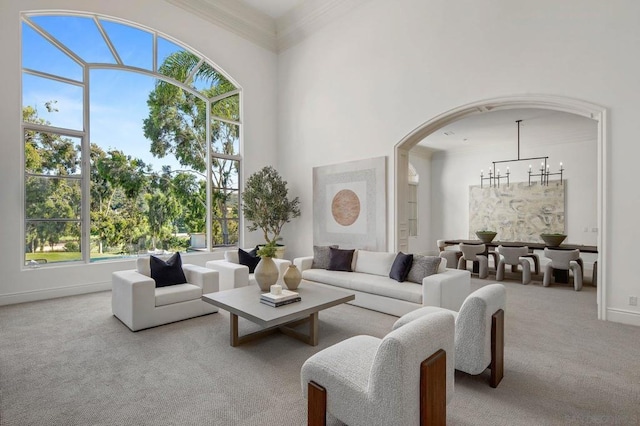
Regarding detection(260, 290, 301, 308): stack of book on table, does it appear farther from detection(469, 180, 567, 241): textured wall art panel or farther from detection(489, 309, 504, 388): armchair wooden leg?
detection(469, 180, 567, 241): textured wall art panel

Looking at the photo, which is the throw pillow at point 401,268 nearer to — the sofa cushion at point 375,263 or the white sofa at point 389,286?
the white sofa at point 389,286

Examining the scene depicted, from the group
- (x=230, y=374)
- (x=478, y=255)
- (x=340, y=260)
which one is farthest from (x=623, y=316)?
(x=230, y=374)

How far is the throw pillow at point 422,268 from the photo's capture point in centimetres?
420

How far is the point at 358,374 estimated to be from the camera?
179cm

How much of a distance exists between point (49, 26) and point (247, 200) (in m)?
4.26

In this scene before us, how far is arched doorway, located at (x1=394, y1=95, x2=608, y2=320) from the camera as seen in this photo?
392 centimetres

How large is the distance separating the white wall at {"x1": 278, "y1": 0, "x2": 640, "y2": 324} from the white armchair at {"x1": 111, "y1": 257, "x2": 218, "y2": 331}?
3.40m

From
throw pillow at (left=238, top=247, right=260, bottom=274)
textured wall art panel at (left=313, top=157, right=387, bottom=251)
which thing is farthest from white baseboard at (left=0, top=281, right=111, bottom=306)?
textured wall art panel at (left=313, top=157, right=387, bottom=251)

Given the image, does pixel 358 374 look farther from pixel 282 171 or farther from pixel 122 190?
pixel 282 171

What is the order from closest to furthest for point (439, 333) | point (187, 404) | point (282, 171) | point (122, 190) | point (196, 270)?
point (439, 333), point (187, 404), point (196, 270), point (122, 190), point (282, 171)

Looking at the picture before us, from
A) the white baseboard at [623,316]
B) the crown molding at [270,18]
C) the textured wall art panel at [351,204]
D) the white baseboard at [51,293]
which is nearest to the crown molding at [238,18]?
the crown molding at [270,18]

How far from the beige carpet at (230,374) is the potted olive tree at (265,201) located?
3.20m

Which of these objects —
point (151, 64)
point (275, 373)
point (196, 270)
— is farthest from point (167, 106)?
point (275, 373)

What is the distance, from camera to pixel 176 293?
12.6 feet
